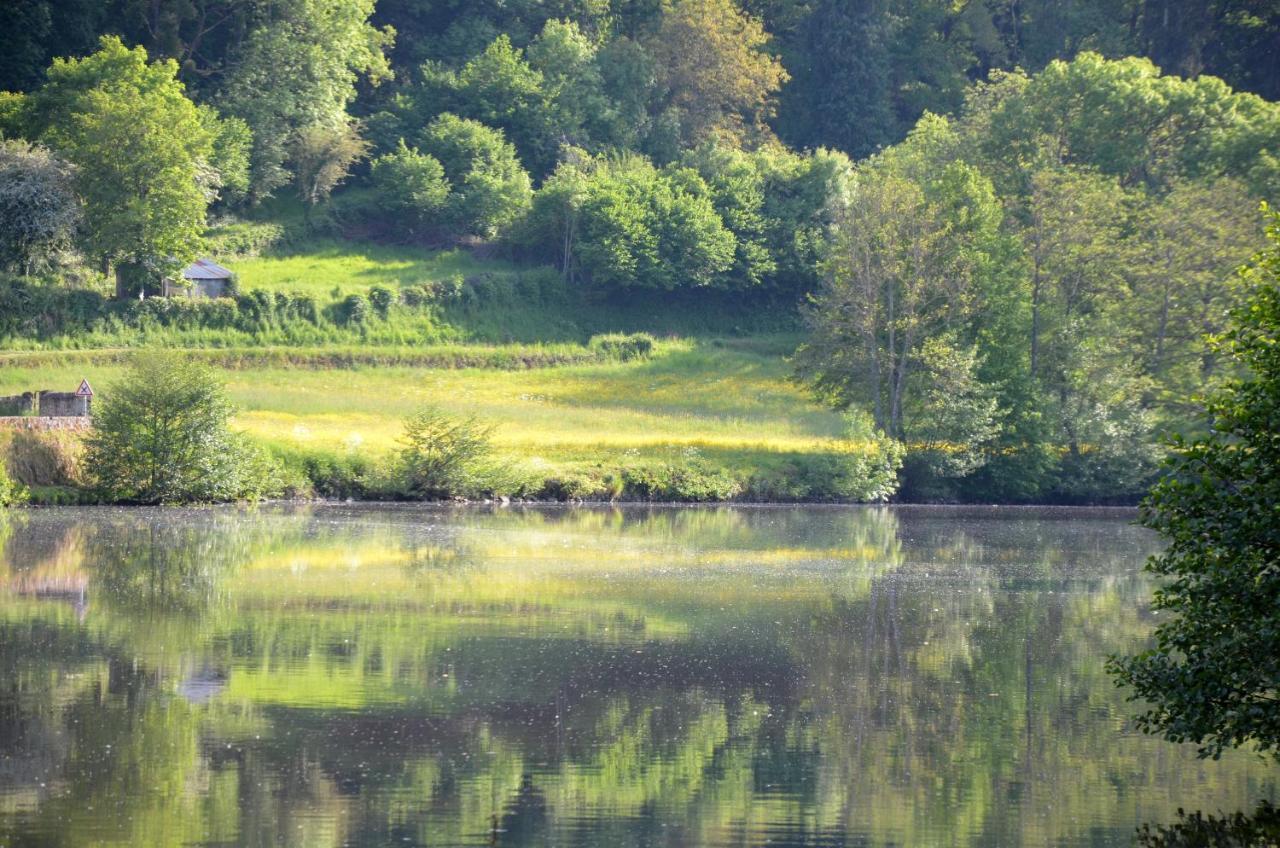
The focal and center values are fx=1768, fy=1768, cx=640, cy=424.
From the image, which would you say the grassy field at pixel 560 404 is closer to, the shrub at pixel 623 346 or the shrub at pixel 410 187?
the shrub at pixel 623 346

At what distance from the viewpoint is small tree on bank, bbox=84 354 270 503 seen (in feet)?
156

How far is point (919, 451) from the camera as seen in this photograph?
59812 millimetres

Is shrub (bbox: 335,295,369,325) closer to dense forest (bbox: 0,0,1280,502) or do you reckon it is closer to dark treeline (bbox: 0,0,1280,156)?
dense forest (bbox: 0,0,1280,502)

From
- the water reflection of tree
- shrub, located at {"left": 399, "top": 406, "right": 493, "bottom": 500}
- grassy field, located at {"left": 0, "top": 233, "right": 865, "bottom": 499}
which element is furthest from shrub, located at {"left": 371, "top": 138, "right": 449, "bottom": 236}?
the water reflection of tree

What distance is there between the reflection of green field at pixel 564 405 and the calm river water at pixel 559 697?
14.1 m

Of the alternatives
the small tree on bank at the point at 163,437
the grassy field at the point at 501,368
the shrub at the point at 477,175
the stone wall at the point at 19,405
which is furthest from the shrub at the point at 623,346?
the stone wall at the point at 19,405

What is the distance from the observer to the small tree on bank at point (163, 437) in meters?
47.4

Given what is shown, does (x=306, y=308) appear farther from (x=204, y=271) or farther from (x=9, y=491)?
(x=9, y=491)

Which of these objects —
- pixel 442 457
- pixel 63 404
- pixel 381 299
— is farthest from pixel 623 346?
pixel 63 404

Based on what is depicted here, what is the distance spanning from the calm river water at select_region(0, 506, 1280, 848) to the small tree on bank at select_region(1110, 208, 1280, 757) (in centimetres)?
135

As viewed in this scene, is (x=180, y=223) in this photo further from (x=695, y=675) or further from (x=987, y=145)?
(x=695, y=675)

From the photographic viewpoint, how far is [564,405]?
220 feet

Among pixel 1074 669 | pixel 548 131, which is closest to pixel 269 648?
pixel 1074 669

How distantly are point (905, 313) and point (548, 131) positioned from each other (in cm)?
3704
